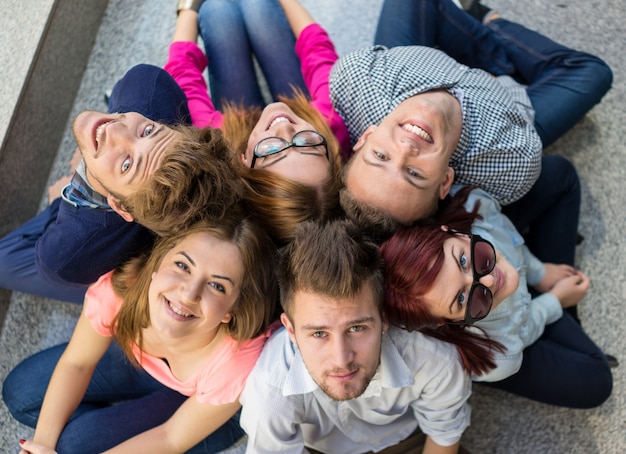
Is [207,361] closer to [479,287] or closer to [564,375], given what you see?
[479,287]

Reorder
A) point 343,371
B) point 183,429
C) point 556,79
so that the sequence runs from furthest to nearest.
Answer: point 556,79
point 183,429
point 343,371

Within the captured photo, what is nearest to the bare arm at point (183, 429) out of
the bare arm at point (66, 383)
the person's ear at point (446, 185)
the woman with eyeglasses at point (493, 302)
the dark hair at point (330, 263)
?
the bare arm at point (66, 383)

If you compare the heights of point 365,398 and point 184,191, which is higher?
point 184,191

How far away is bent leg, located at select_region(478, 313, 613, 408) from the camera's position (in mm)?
1130

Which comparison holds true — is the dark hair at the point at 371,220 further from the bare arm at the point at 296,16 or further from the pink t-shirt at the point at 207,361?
the bare arm at the point at 296,16

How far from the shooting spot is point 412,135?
3.11ft

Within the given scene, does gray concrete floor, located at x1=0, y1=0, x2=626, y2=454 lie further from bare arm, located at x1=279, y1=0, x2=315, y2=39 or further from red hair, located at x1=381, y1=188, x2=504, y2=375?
red hair, located at x1=381, y1=188, x2=504, y2=375

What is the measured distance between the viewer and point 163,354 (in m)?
1.03

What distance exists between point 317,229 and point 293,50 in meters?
0.71

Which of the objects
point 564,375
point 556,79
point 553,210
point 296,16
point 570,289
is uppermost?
point 296,16

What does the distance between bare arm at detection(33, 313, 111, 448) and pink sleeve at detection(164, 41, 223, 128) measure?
51 cm

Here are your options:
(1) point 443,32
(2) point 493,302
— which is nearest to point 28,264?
(2) point 493,302

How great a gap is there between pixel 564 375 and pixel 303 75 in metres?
0.94

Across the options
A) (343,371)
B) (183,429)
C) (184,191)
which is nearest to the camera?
(343,371)
